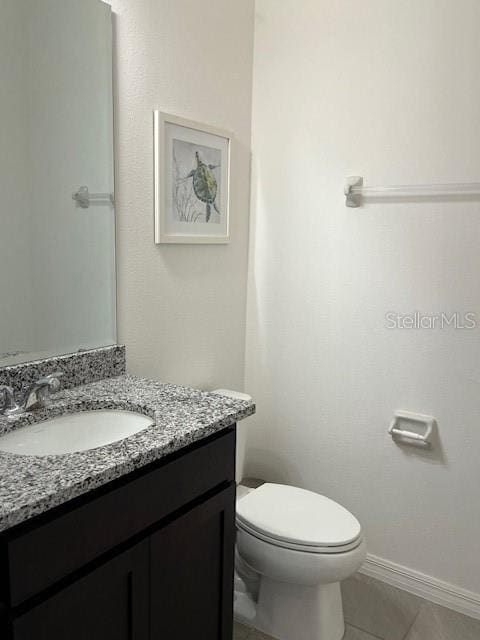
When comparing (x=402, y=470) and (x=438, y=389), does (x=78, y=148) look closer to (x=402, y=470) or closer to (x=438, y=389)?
(x=438, y=389)

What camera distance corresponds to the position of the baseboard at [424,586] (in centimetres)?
202

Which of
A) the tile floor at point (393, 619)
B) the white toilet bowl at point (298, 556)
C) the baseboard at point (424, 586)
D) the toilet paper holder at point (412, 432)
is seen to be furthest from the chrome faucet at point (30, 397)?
the baseboard at point (424, 586)

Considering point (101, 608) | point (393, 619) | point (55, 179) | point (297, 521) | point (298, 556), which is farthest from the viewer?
point (393, 619)

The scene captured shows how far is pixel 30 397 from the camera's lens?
1.40m

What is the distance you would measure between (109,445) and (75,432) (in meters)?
0.29

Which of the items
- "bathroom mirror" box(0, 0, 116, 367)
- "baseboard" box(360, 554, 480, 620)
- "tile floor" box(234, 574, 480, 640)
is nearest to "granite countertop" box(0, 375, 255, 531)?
"bathroom mirror" box(0, 0, 116, 367)

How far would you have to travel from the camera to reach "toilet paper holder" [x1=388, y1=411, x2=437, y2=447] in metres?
2.02

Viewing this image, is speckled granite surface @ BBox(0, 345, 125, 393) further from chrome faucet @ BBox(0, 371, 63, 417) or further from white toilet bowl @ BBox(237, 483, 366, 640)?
white toilet bowl @ BBox(237, 483, 366, 640)

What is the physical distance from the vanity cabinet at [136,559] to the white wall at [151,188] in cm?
63

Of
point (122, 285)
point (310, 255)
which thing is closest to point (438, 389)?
point (310, 255)

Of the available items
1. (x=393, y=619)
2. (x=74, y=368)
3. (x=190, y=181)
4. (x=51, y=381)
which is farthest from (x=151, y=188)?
(x=393, y=619)

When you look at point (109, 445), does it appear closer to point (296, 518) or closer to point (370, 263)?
point (296, 518)

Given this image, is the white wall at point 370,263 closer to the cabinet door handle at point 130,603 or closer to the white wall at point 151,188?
the white wall at point 151,188

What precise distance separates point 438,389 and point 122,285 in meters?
1.16
